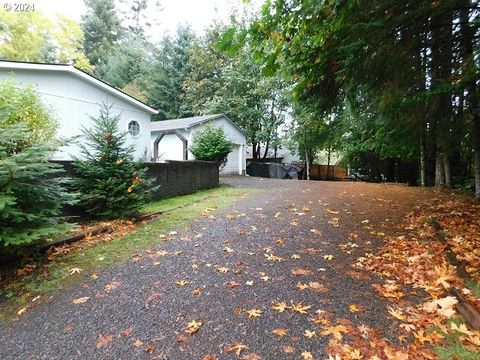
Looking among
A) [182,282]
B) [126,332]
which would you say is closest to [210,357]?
[126,332]

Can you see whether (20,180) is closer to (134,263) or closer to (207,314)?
(134,263)

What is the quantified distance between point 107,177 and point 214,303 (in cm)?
457

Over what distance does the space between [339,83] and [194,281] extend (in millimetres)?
4532

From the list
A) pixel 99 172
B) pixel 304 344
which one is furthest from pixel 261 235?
pixel 99 172

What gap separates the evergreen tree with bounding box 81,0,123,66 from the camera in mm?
36812

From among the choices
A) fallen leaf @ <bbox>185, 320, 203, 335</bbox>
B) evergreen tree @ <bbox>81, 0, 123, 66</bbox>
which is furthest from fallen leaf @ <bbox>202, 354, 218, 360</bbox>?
evergreen tree @ <bbox>81, 0, 123, 66</bbox>

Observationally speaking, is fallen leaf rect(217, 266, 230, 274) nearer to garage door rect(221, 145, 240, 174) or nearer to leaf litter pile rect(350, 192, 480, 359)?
leaf litter pile rect(350, 192, 480, 359)

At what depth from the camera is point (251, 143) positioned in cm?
2655

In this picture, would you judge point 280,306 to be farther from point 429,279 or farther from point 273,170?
point 273,170

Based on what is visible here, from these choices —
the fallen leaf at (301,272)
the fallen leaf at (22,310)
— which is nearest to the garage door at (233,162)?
the fallen leaf at (301,272)

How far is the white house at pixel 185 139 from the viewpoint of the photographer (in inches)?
714

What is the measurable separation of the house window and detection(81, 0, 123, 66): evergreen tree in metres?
26.6

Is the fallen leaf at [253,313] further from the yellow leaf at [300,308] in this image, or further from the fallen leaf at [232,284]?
the fallen leaf at [232,284]

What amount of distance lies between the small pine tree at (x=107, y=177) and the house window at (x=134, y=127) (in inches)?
331
